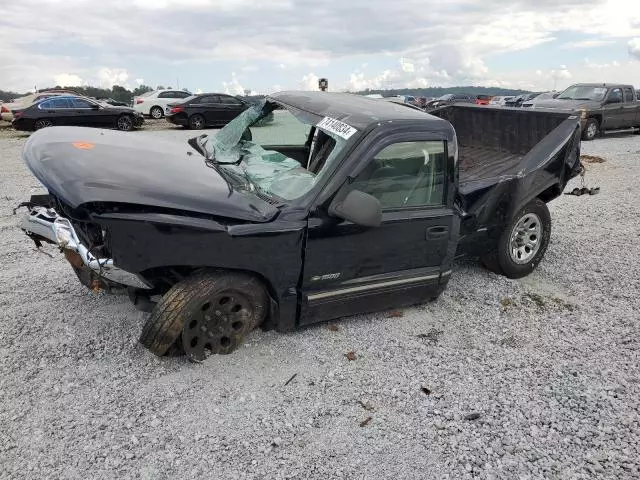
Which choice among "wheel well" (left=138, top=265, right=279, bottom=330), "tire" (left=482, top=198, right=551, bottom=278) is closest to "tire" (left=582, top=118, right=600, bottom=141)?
"tire" (left=482, top=198, right=551, bottom=278)

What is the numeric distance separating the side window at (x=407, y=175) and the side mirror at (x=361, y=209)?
222 millimetres

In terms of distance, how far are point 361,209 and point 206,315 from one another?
1.17m

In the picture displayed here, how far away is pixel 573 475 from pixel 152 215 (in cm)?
260

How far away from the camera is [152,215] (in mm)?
2799

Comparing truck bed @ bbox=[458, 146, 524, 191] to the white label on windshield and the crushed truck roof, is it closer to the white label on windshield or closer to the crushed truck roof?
the crushed truck roof

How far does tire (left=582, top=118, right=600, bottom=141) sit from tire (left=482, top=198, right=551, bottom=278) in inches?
479

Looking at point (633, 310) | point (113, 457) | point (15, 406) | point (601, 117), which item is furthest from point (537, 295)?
point (601, 117)

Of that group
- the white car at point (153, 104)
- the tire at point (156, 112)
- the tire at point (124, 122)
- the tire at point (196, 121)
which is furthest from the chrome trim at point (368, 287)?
the tire at point (156, 112)

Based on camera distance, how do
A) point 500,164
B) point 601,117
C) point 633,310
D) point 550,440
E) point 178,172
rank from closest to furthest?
point 550,440 < point 178,172 < point 633,310 < point 500,164 < point 601,117

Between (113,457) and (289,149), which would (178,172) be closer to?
(289,149)

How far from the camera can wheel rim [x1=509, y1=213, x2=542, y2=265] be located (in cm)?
478

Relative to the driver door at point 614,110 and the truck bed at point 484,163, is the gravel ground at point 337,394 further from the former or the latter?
the driver door at point 614,110

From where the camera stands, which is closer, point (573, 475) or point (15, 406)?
point (573, 475)

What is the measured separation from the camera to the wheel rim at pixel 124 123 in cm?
1725
